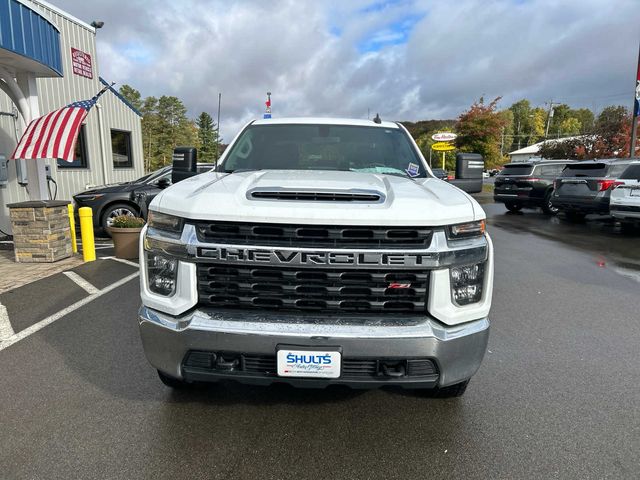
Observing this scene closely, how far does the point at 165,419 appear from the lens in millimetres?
2758

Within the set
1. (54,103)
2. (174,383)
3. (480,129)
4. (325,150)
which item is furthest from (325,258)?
(480,129)

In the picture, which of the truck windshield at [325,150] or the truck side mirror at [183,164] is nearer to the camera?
the truck windshield at [325,150]

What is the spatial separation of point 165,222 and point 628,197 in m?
11.1

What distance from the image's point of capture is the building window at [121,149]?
47.1 feet

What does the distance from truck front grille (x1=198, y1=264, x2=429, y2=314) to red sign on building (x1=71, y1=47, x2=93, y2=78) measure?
504 inches

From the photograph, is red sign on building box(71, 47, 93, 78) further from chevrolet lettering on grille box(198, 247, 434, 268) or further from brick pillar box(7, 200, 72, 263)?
chevrolet lettering on grille box(198, 247, 434, 268)

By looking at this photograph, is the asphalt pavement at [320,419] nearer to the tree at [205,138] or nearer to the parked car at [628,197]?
the parked car at [628,197]

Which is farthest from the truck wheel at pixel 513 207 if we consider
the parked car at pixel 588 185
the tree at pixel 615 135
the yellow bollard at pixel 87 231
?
the yellow bollard at pixel 87 231

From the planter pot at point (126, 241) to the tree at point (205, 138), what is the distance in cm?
5135

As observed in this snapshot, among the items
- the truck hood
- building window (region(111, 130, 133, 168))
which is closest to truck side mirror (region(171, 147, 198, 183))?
the truck hood

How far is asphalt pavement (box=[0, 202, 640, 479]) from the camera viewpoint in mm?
2359

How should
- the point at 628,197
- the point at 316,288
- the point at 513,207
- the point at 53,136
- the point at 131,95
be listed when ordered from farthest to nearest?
1. the point at 131,95
2. the point at 513,207
3. the point at 628,197
4. the point at 53,136
5. the point at 316,288

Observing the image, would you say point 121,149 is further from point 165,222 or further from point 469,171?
point 165,222

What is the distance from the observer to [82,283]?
6016 millimetres
